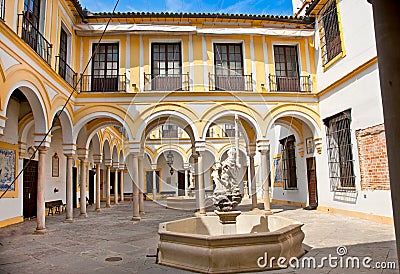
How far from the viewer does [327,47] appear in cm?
1227

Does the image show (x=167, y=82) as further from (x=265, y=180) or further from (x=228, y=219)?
(x=228, y=219)

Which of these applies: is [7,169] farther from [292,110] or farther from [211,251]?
[292,110]

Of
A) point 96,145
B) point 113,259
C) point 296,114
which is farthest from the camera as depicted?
point 96,145

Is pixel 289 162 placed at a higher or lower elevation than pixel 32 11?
lower

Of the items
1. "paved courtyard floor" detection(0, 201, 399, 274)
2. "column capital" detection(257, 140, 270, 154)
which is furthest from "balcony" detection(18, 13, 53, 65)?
"column capital" detection(257, 140, 270, 154)

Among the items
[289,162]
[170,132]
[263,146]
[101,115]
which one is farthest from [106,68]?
[170,132]

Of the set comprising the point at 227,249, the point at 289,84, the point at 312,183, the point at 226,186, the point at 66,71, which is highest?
the point at 66,71

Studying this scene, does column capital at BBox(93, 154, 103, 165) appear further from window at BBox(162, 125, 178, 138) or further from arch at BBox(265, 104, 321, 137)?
window at BBox(162, 125, 178, 138)

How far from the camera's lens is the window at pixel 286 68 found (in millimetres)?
12977

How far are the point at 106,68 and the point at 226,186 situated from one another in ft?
28.0

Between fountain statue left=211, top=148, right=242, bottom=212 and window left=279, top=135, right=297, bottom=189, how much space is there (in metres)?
9.69

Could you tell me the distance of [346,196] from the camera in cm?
1098

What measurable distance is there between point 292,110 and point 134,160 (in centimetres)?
645

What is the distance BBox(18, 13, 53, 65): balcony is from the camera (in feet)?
26.4
